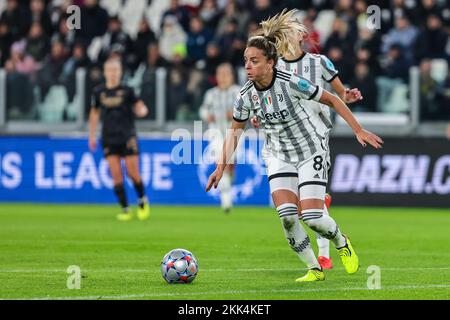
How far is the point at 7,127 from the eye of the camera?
22.4 meters

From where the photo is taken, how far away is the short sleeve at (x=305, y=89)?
9672 mm

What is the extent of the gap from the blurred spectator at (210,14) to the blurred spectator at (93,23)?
6.89 ft

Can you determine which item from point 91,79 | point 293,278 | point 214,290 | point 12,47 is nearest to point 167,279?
point 214,290

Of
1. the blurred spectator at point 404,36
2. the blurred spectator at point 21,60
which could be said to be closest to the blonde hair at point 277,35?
the blurred spectator at point 404,36

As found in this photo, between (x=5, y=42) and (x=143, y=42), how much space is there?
335cm

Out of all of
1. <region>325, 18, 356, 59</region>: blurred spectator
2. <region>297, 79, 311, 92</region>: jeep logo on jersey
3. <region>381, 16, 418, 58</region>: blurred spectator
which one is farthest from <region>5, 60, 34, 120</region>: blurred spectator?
<region>297, 79, 311, 92</region>: jeep logo on jersey

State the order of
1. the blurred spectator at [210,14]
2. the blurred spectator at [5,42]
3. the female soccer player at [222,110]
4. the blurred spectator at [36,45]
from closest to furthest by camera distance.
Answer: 1. the female soccer player at [222,110]
2. the blurred spectator at [210,14]
3. the blurred spectator at [36,45]
4. the blurred spectator at [5,42]

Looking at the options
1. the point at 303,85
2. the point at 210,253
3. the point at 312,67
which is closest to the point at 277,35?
the point at 303,85

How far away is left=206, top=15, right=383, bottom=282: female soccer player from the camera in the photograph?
31.9ft

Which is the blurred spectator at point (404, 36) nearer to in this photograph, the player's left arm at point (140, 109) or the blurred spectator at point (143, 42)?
the blurred spectator at point (143, 42)

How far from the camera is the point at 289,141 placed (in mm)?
9984

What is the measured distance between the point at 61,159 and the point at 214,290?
13.1 metres

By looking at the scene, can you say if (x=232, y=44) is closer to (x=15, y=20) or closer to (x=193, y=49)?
(x=193, y=49)

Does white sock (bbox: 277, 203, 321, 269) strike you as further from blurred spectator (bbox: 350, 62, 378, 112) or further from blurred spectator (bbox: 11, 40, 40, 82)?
blurred spectator (bbox: 11, 40, 40, 82)
